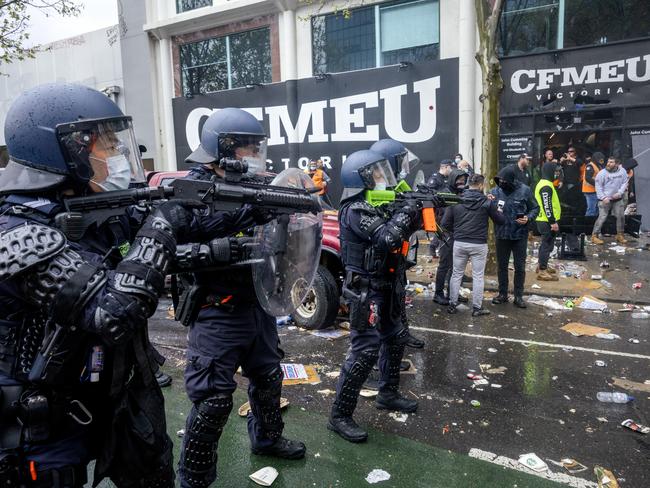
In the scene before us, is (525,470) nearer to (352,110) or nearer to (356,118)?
(356,118)

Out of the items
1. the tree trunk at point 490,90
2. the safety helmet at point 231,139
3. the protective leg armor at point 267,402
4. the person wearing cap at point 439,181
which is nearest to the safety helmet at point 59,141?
the safety helmet at point 231,139

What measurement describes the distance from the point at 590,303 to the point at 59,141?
7.29 m

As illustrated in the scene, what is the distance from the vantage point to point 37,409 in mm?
1774

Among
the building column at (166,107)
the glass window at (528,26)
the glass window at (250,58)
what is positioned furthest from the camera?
the building column at (166,107)

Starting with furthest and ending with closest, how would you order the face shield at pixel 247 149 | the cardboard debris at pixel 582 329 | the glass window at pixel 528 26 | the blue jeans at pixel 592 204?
the glass window at pixel 528 26, the blue jeans at pixel 592 204, the cardboard debris at pixel 582 329, the face shield at pixel 247 149

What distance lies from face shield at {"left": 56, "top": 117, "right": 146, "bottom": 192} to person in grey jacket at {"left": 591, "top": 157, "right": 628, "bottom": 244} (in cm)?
1136

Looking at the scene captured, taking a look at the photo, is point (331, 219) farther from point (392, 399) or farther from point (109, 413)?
point (109, 413)

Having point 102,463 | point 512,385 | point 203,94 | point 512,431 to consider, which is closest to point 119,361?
point 102,463

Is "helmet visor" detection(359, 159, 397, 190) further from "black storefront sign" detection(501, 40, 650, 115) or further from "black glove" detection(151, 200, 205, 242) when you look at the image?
"black storefront sign" detection(501, 40, 650, 115)

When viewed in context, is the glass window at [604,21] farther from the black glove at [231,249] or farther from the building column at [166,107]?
the building column at [166,107]

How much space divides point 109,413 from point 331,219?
15.7ft

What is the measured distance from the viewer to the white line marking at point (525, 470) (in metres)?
3.07

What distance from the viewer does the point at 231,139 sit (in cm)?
302

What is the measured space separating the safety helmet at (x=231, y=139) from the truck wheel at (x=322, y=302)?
287cm
